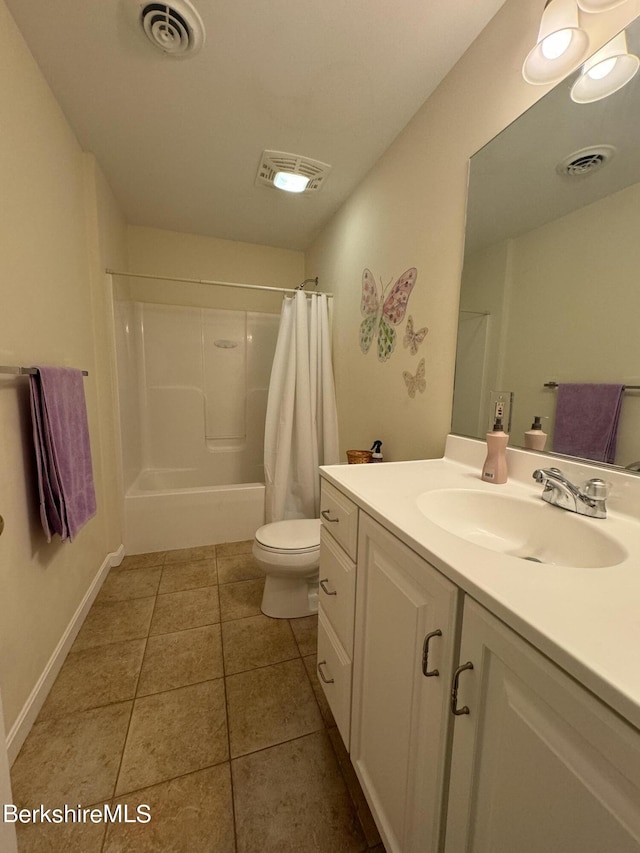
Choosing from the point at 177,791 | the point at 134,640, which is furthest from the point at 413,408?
the point at 134,640

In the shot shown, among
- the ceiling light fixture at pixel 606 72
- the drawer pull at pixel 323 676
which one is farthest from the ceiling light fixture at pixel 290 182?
the drawer pull at pixel 323 676

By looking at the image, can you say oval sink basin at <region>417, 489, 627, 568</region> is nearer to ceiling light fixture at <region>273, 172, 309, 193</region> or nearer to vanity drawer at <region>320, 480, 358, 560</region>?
vanity drawer at <region>320, 480, 358, 560</region>

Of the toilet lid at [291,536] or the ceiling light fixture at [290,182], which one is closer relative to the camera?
the toilet lid at [291,536]

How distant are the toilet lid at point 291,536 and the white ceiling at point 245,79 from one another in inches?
75.1

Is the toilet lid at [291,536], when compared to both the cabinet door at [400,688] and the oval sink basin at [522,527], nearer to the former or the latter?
the cabinet door at [400,688]

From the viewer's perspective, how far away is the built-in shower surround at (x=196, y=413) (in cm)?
230

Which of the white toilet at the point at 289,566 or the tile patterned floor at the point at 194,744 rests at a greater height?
the white toilet at the point at 289,566

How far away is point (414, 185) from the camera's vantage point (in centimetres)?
146

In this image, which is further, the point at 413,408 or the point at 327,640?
the point at 413,408

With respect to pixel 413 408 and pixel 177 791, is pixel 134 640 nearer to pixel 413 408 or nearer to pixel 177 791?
pixel 177 791

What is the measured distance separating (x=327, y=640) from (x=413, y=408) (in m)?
0.98

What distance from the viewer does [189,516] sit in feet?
7.41

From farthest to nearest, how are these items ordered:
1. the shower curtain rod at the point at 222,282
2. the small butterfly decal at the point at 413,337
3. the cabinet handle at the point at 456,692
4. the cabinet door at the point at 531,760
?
1. the shower curtain rod at the point at 222,282
2. the small butterfly decal at the point at 413,337
3. the cabinet handle at the point at 456,692
4. the cabinet door at the point at 531,760

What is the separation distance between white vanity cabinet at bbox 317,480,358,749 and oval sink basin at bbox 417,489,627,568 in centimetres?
23
